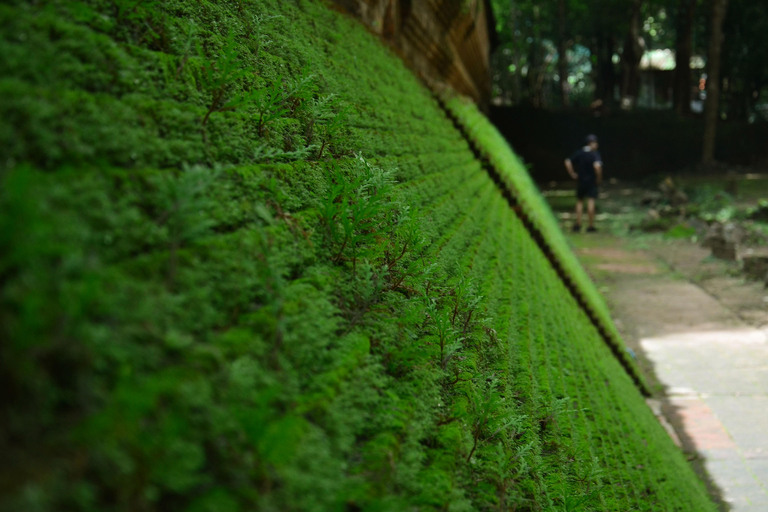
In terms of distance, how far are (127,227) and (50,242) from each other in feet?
0.66

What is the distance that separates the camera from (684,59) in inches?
888

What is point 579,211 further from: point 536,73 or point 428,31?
point 536,73

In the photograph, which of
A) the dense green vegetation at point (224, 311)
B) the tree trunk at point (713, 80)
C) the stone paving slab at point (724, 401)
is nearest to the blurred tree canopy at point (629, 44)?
the tree trunk at point (713, 80)

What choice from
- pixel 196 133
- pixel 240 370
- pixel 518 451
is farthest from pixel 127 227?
pixel 518 451

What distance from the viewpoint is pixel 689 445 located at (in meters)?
4.33

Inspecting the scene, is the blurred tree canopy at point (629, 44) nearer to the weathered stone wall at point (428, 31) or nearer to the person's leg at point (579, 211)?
the person's leg at point (579, 211)

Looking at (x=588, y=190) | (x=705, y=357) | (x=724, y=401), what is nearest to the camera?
(x=724, y=401)

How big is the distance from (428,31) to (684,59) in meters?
20.3

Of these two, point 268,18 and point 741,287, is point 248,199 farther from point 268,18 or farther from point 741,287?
point 741,287

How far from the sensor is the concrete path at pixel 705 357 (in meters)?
4.05

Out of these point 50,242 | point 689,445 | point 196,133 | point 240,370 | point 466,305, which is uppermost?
point 196,133

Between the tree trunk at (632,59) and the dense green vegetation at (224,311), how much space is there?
2373 cm

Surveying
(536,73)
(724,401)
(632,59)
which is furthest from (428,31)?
(632,59)

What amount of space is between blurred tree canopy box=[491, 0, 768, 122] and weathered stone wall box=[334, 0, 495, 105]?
506 inches
